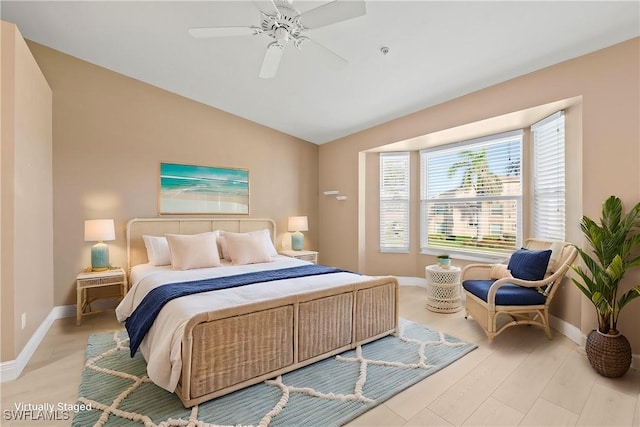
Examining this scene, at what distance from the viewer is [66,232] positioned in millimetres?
3631

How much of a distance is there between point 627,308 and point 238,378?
10.3ft

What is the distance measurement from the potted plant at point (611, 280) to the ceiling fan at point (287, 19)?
2447mm

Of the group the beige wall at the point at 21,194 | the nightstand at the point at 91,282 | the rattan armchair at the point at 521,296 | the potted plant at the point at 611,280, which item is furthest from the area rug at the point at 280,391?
the potted plant at the point at 611,280

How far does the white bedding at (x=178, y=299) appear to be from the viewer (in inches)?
77.7

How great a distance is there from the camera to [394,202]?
511 centimetres

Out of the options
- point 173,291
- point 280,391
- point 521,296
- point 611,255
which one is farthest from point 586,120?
point 173,291

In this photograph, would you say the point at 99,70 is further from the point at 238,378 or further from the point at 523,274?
the point at 523,274

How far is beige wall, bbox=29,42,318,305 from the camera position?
360 centimetres

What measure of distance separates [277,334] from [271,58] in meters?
2.24

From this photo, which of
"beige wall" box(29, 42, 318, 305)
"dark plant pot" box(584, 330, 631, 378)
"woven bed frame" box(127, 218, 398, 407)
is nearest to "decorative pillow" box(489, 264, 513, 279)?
"dark plant pot" box(584, 330, 631, 378)

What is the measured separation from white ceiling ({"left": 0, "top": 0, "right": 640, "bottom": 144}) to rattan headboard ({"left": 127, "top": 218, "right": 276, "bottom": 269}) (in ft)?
5.91

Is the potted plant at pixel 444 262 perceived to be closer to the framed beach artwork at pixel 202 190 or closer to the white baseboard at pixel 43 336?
the white baseboard at pixel 43 336

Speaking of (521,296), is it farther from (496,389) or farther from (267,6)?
(267,6)

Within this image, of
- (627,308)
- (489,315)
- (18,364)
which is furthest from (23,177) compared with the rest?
(627,308)
